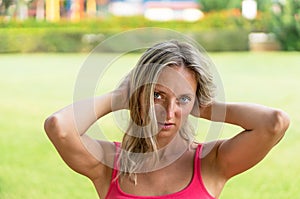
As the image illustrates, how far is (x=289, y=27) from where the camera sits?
1431 cm

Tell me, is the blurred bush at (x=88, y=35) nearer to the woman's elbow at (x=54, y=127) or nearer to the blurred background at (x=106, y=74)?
the blurred background at (x=106, y=74)

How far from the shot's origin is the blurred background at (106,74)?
461 cm

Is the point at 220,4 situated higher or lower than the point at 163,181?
lower

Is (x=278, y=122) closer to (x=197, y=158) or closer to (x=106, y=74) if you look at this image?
(x=197, y=158)

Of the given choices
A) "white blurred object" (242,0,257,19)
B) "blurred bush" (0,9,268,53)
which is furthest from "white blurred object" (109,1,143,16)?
"blurred bush" (0,9,268,53)

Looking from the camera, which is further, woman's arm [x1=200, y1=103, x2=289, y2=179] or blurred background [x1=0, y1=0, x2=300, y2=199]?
blurred background [x1=0, y1=0, x2=300, y2=199]

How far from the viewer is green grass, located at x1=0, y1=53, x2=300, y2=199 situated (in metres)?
4.51

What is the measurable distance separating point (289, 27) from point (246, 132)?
13.2 m

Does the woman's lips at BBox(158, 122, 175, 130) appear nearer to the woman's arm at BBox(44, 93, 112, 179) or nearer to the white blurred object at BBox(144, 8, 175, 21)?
the woman's arm at BBox(44, 93, 112, 179)

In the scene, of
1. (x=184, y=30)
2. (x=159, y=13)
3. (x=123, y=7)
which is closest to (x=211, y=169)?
(x=184, y=30)

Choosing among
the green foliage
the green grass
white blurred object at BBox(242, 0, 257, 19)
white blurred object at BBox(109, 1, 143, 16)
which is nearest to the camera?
the green grass

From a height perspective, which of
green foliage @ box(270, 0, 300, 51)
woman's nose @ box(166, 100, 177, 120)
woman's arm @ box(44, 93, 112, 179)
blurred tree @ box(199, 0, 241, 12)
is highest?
woman's nose @ box(166, 100, 177, 120)

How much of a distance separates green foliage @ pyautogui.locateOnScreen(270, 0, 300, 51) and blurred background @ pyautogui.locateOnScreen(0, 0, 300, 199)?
2 cm

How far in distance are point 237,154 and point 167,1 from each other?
24.7 m
